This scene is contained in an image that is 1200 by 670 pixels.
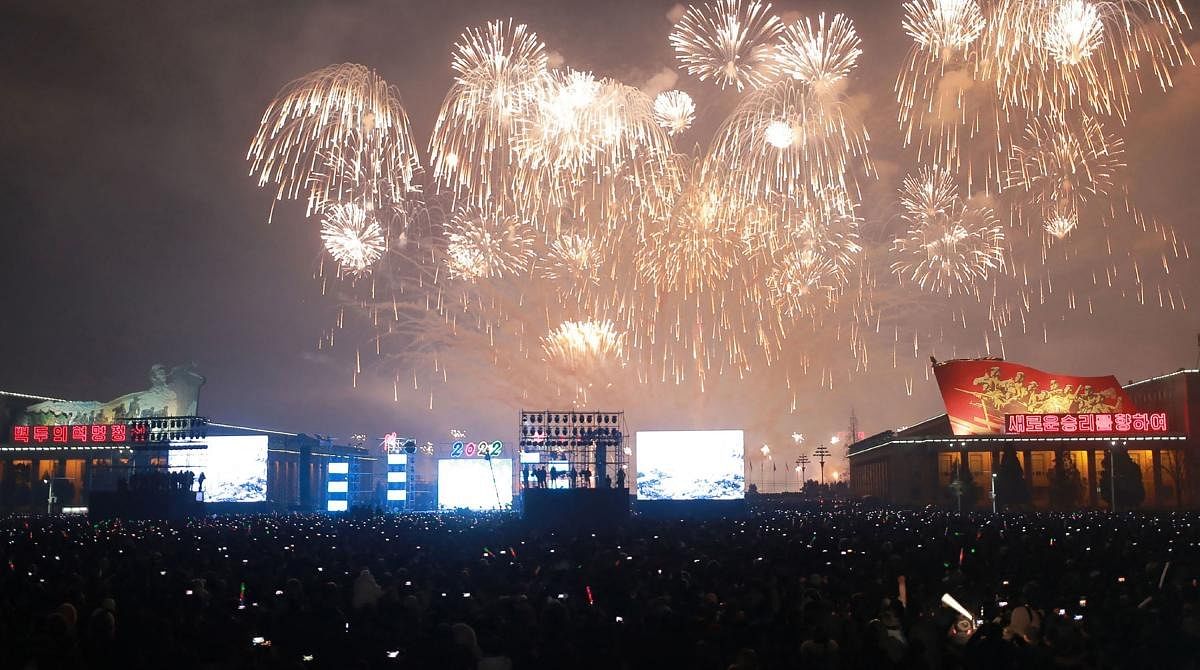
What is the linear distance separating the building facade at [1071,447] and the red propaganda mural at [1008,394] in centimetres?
10

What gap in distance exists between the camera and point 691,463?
2356 inches

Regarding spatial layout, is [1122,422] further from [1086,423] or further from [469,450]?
[469,450]

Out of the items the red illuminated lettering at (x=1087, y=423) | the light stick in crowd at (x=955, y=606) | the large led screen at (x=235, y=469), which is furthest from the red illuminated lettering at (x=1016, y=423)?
the light stick in crowd at (x=955, y=606)

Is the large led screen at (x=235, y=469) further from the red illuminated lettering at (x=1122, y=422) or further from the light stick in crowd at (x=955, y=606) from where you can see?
the light stick in crowd at (x=955, y=606)

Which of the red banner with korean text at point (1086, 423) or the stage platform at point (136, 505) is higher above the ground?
the red banner with korean text at point (1086, 423)

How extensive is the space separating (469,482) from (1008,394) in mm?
41274

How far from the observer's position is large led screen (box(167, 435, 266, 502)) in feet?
242

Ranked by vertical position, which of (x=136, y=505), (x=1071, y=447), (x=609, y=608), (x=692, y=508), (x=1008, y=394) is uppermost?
(x=1008, y=394)

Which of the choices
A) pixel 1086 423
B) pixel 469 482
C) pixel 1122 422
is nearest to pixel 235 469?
pixel 469 482

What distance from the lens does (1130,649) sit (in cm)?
1267

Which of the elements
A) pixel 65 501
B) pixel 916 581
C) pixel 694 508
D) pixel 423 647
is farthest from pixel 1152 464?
pixel 65 501

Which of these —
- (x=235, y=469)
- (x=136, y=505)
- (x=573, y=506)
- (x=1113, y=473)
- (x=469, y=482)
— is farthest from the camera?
(x=469, y=482)

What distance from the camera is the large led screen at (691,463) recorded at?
59.8 meters

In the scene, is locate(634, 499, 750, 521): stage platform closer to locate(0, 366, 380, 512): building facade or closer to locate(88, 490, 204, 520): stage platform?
locate(88, 490, 204, 520): stage platform
